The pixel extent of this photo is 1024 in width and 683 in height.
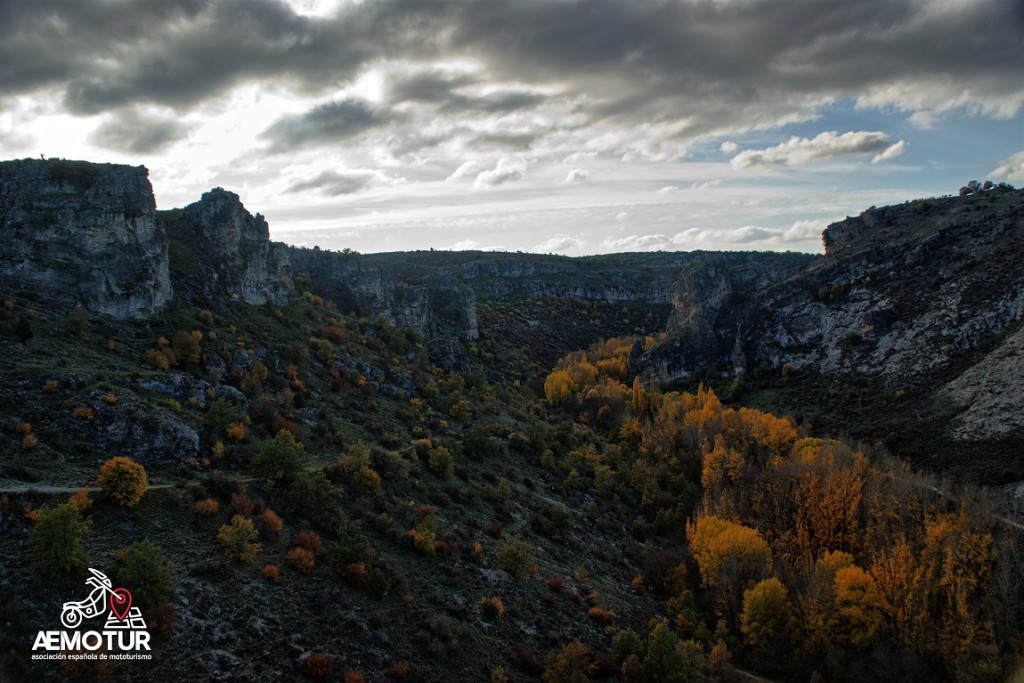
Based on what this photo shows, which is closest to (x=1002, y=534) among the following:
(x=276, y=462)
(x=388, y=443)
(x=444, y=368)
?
(x=388, y=443)

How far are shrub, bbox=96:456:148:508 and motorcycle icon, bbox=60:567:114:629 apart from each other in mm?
5015

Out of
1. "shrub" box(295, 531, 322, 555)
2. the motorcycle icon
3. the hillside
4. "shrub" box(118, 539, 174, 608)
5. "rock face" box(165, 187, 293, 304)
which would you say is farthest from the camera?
"rock face" box(165, 187, 293, 304)

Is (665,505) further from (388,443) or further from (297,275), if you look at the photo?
(297,275)

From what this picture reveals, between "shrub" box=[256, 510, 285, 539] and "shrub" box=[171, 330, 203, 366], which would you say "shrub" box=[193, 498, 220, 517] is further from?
"shrub" box=[171, 330, 203, 366]

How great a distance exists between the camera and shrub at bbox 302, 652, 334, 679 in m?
20.9

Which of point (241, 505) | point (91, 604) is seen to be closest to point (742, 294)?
point (241, 505)

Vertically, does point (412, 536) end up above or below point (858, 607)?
above

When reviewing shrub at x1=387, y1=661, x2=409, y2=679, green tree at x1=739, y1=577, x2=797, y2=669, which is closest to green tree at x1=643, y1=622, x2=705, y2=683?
green tree at x1=739, y1=577, x2=797, y2=669

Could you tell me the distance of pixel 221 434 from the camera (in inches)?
1387

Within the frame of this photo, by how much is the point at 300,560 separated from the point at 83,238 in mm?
34962

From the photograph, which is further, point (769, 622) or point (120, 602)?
point (769, 622)

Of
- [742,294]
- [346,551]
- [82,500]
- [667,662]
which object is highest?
[742,294]

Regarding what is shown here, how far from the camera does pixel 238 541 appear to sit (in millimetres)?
24922

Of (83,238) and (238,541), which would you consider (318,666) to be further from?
(83,238)
